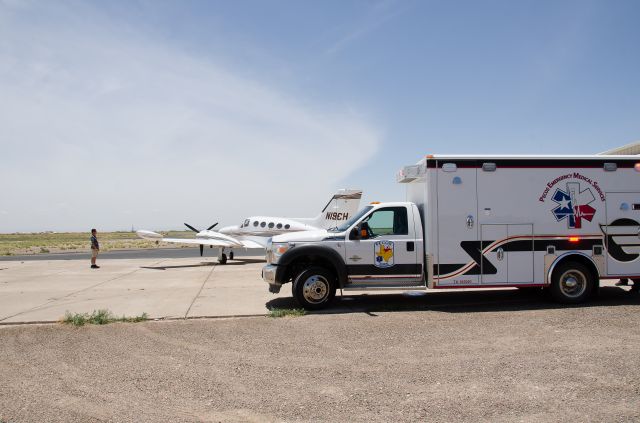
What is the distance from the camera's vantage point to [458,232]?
31.0 ft

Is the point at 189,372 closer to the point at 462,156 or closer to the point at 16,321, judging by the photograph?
the point at 16,321

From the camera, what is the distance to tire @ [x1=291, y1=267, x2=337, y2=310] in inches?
371

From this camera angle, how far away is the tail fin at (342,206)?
25.1 meters

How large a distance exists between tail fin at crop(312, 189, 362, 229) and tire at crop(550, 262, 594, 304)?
1581cm

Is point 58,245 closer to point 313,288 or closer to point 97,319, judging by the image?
point 97,319

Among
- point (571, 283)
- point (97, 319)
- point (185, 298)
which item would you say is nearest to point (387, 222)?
point (571, 283)

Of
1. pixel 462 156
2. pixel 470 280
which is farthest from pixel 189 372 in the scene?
pixel 462 156

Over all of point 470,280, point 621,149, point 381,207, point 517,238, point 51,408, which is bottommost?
point 51,408

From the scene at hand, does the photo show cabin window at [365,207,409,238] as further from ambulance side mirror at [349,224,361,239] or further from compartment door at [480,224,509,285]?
compartment door at [480,224,509,285]

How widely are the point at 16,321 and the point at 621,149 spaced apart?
2139 cm

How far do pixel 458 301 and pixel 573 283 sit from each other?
237 centimetres

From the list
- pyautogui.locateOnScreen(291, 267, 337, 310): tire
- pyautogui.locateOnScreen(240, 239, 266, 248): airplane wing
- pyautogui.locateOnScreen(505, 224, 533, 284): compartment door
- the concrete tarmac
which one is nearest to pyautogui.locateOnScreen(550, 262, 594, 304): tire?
the concrete tarmac

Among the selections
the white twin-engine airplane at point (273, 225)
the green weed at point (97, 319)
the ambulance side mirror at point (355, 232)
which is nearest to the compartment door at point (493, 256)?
the ambulance side mirror at point (355, 232)

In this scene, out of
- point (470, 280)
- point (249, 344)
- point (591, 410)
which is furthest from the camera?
point (470, 280)
